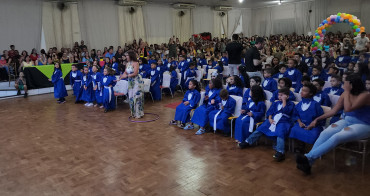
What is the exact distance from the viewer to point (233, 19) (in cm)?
2289

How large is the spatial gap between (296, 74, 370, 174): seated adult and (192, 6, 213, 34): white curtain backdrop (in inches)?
661

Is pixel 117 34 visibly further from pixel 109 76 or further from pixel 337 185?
pixel 337 185

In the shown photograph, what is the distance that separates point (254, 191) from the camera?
10.5 ft

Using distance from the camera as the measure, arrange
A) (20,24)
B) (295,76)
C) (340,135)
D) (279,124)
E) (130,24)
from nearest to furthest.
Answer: (340,135)
(279,124)
(295,76)
(20,24)
(130,24)

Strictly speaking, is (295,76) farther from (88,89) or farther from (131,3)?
(131,3)

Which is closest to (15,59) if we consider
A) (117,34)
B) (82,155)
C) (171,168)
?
(117,34)

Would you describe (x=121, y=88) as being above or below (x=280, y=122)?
above

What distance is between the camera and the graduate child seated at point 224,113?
16.3 feet

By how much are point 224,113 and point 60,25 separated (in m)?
11.7

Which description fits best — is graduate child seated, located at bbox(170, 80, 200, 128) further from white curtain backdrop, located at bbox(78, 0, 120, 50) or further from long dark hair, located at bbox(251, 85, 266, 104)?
white curtain backdrop, located at bbox(78, 0, 120, 50)

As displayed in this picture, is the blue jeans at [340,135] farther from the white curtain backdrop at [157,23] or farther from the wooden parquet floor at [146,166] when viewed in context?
the white curtain backdrop at [157,23]

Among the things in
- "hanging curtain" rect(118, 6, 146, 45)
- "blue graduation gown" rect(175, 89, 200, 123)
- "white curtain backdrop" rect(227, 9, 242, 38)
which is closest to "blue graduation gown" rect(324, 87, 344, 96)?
"blue graduation gown" rect(175, 89, 200, 123)

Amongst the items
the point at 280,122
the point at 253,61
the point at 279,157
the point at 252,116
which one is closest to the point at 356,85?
the point at 280,122

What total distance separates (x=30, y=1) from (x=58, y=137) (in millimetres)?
10226
